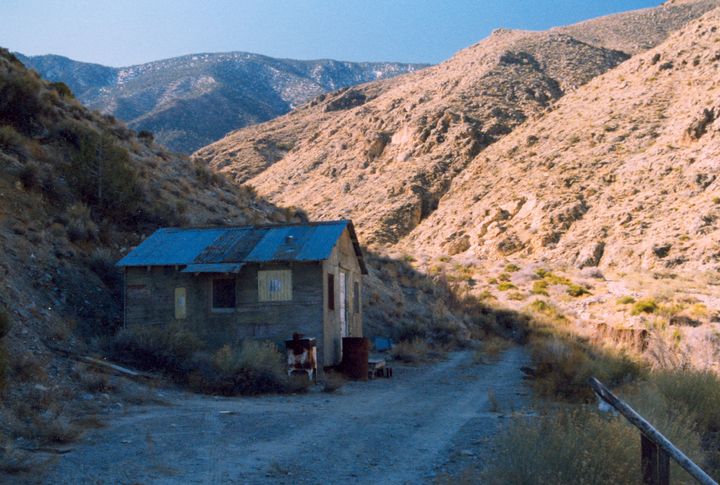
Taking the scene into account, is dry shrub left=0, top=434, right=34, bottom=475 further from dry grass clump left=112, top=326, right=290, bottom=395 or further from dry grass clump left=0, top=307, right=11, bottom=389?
dry grass clump left=112, top=326, right=290, bottom=395

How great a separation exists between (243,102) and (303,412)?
97.2 metres

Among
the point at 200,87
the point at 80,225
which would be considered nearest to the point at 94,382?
the point at 80,225

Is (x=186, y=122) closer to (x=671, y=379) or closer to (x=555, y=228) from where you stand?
(x=555, y=228)

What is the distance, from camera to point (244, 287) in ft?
59.4

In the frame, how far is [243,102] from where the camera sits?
105438 millimetres

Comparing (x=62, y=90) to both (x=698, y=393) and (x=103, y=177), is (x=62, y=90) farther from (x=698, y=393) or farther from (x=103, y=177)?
(x=698, y=393)

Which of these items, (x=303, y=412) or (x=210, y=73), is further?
(x=210, y=73)

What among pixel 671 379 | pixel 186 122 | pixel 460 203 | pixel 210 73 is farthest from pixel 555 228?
pixel 210 73

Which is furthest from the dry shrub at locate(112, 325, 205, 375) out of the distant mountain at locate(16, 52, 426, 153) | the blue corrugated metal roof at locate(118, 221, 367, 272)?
the distant mountain at locate(16, 52, 426, 153)

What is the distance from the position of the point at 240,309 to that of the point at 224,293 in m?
0.76

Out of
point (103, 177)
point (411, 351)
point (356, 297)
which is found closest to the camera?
point (356, 297)

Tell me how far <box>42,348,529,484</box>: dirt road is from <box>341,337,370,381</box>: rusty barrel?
282cm

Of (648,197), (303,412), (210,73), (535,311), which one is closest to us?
(303,412)

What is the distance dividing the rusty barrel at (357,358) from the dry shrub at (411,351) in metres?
4.40
